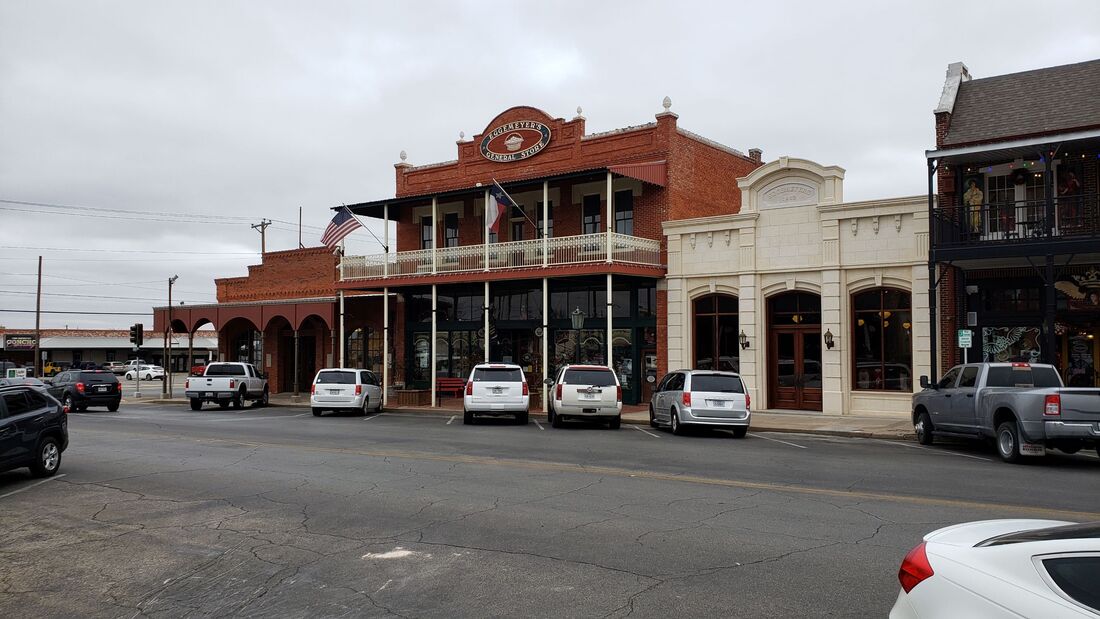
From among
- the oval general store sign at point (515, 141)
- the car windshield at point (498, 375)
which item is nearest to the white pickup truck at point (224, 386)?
the oval general store sign at point (515, 141)

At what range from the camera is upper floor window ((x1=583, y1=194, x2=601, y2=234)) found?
98.5ft

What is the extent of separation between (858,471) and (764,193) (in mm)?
14055

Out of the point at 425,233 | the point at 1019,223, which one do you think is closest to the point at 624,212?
the point at 425,233

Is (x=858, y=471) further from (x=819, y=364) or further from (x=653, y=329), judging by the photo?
(x=653, y=329)

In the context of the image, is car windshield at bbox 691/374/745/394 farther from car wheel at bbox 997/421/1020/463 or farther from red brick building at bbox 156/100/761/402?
red brick building at bbox 156/100/761/402

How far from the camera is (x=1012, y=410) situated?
14.2m

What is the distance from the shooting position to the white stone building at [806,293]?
76.6 ft

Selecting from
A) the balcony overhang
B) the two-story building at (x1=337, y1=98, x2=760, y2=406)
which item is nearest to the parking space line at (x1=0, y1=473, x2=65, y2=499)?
the two-story building at (x1=337, y1=98, x2=760, y2=406)

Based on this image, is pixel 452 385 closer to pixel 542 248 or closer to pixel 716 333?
pixel 542 248

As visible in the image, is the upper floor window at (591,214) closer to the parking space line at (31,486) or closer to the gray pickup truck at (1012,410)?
the gray pickup truck at (1012,410)

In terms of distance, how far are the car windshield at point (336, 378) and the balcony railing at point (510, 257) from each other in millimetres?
5531

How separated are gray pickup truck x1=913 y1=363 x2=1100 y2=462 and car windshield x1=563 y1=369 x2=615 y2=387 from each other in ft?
23.3

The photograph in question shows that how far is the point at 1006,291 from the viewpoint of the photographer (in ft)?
72.1

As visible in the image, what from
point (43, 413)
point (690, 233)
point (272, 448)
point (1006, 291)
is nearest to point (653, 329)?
point (690, 233)
